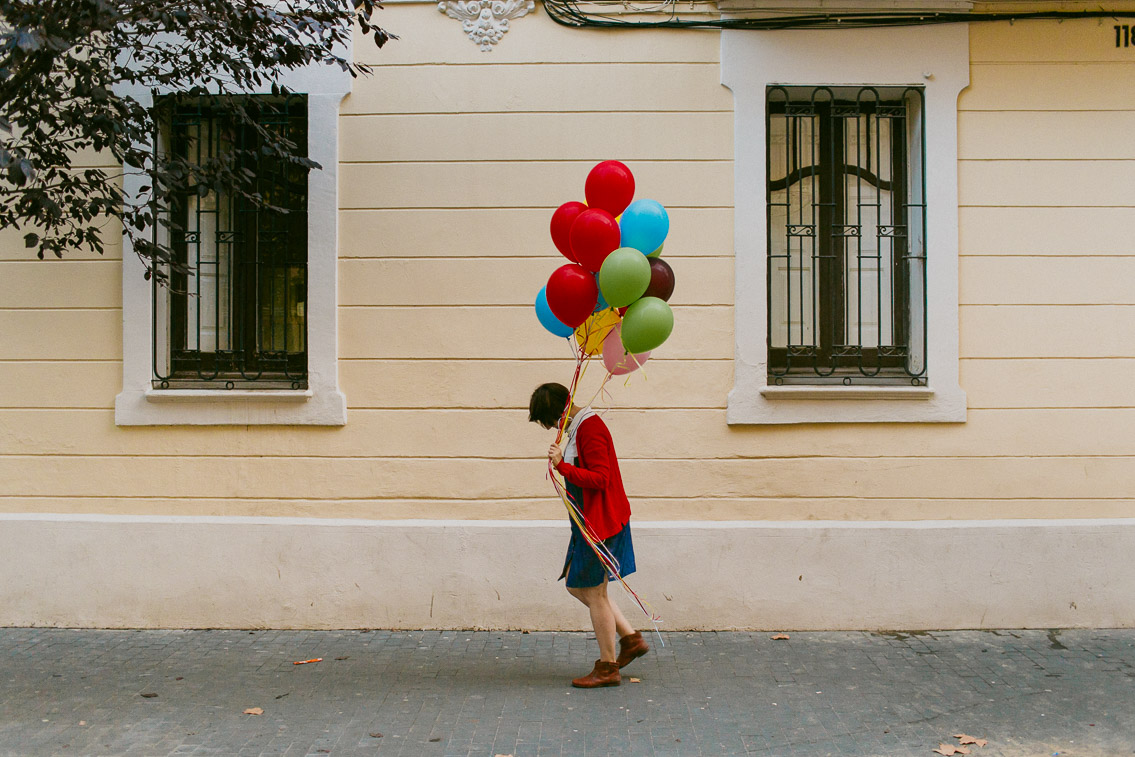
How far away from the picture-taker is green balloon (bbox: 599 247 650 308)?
13.8 ft

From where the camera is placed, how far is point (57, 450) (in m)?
5.98

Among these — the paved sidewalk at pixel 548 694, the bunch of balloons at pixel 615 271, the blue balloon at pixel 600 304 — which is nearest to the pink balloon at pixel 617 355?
the bunch of balloons at pixel 615 271

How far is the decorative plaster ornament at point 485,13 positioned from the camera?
19.4 ft

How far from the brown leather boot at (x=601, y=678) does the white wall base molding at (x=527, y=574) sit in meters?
1.02

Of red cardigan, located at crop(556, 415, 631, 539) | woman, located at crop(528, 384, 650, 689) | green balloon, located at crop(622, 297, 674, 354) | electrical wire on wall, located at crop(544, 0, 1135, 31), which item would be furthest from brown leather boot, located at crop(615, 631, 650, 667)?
electrical wire on wall, located at crop(544, 0, 1135, 31)

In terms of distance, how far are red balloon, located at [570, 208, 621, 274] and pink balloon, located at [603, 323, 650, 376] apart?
0.38 metres

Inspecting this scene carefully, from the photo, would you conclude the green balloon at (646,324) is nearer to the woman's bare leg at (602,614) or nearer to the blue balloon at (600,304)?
the blue balloon at (600,304)

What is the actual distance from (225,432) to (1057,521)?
526 cm

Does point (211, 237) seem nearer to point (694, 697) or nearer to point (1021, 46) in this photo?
point (694, 697)

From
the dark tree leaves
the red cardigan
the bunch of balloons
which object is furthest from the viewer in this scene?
the red cardigan

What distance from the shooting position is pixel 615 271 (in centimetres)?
419

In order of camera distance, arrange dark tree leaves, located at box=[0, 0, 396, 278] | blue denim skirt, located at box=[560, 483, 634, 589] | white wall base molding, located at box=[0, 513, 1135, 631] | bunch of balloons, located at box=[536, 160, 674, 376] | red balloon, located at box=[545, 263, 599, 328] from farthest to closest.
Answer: white wall base molding, located at box=[0, 513, 1135, 631], blue denim skirt, located at box=[560, 483, 634, 589], red balloon, located at box=[545, 263, 599, 328], bunch of balloons, located at box=[536, 160, 674, 376], dark tree leaves, located at box=[0, 0, 396, 278]

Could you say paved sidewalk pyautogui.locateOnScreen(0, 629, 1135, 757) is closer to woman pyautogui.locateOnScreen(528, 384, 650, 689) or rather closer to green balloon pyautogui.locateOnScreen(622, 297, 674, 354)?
woman pyautogui.locateOnScreen(528, 384, 650, 689)

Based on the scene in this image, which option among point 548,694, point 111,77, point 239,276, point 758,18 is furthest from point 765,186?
point 111,77
